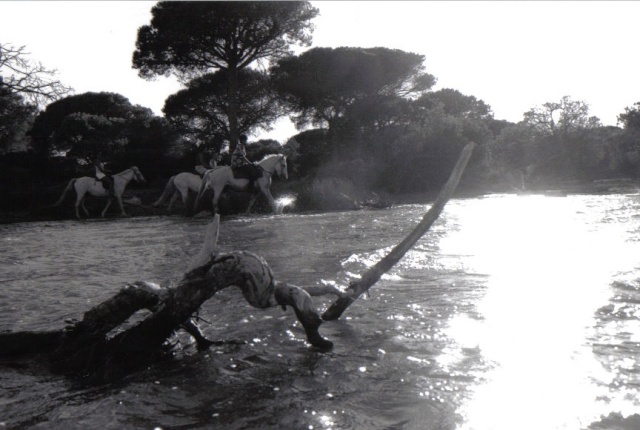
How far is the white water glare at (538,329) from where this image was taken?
122 inches

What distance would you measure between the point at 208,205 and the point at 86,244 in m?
11.2

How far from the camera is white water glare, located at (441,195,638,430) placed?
311 cm

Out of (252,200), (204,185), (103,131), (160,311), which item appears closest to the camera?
(160,311)

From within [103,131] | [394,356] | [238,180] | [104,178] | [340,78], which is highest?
[340,78]

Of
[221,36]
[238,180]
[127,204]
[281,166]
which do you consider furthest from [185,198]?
[221,36]

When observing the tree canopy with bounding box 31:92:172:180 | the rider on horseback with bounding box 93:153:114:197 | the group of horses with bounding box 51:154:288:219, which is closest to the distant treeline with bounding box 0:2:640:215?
the tree canopy with bounding box 31:92:172:180

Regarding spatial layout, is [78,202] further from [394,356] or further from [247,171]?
[394,356]

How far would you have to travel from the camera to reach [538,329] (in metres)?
4.61

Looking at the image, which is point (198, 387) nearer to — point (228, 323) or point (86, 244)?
point (228, 323)

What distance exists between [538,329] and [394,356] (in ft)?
4.29

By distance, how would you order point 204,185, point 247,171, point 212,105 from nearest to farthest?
point 247,171, point 204,185, point 212,105

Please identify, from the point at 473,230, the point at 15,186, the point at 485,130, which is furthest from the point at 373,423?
the point at 485,130

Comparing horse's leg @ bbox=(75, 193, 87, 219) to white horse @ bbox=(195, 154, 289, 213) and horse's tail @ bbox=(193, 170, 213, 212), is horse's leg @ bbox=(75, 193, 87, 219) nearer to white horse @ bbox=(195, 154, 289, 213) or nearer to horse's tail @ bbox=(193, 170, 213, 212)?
horse's tail @ bbox=(193, 170, 213, 212)

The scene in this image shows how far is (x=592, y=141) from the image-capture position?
151 ft
